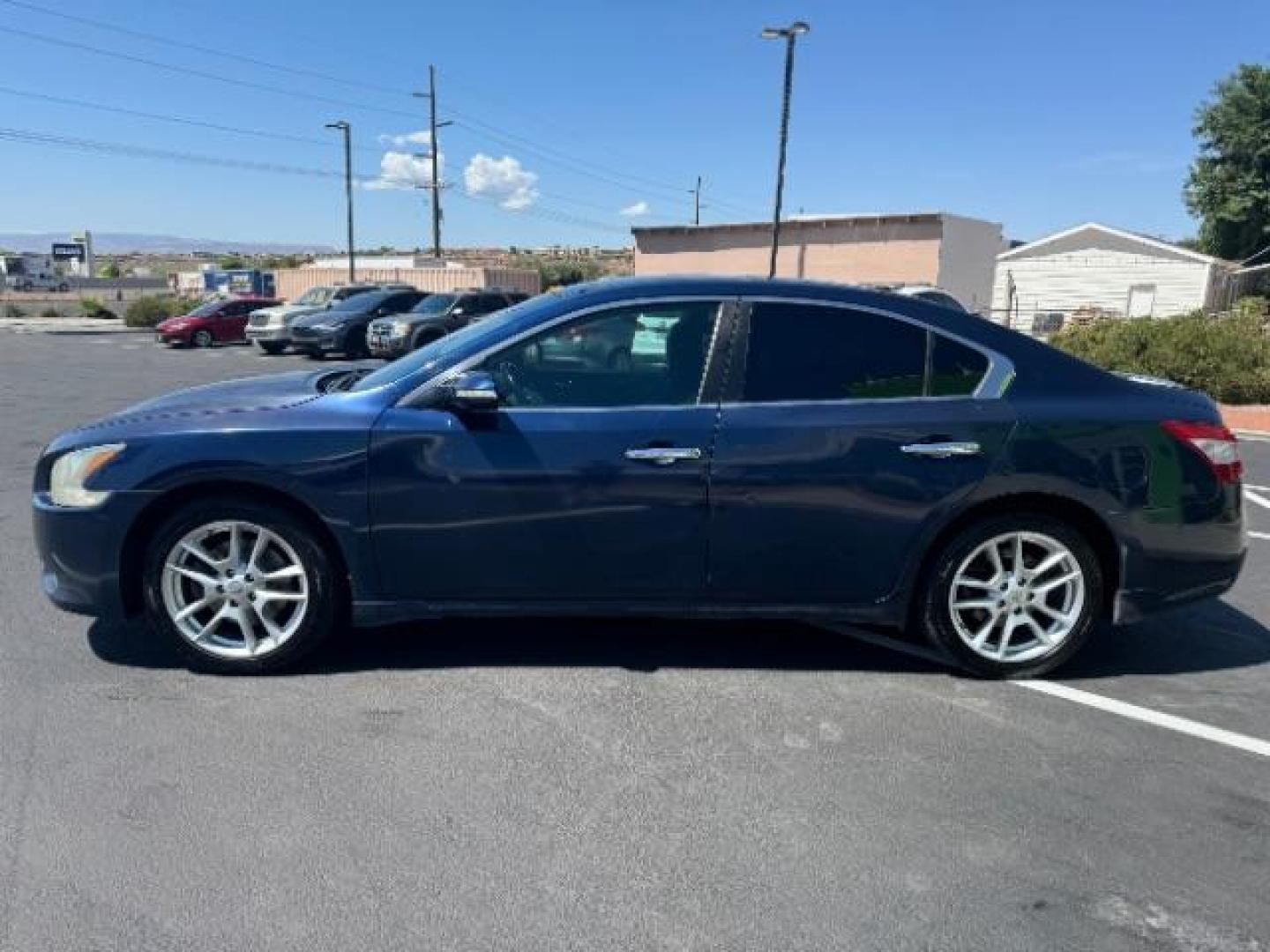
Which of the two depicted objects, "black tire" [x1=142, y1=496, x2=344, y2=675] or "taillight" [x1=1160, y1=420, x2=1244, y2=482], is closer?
"black tire" [x1=142, y1=496, x2=344, y2=675]

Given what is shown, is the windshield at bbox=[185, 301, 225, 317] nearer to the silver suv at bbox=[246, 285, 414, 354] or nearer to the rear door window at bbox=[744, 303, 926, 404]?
the silver suv at bbox=[246, 285, 414, 354]

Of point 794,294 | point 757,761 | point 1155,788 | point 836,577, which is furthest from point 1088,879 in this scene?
point 794,294

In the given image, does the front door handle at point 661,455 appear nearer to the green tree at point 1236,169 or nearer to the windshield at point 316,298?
the windshield at point 316,298

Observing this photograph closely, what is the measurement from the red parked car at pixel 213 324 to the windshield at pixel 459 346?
2583 cm

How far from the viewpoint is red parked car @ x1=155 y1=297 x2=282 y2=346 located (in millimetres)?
27578

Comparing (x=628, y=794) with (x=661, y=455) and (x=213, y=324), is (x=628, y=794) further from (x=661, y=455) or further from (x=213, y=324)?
(x=213, y=324)

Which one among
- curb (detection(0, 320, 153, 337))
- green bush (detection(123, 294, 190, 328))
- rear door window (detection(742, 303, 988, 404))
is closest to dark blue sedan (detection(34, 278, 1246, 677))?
rear door window (detection(742, 303, 988, 404))

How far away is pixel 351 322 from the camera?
909 inches

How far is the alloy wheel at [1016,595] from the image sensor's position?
12.9ft

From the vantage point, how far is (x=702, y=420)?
3.74m

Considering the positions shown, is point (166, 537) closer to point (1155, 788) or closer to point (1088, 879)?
point (1088, 879)

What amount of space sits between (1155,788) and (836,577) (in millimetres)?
1313

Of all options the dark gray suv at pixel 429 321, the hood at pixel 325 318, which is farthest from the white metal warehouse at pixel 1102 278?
the hood at pixel 325 318

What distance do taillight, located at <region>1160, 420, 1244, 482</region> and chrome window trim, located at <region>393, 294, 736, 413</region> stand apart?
1.90m
